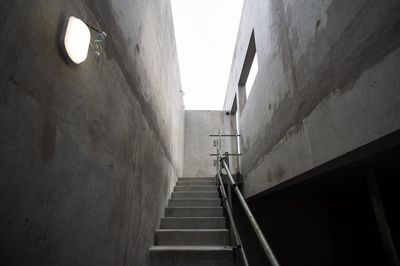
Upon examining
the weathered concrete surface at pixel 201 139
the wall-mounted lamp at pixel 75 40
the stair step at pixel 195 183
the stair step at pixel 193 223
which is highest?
the weathered concrete surface at pixel 201 139

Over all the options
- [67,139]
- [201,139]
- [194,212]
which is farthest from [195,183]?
[67,139]

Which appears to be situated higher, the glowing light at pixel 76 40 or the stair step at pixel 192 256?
the glowing light at pixel 76 40

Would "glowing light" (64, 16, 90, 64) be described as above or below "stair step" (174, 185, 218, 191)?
above

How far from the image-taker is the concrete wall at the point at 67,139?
0.58 meters

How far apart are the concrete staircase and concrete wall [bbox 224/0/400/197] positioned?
2.60 feet

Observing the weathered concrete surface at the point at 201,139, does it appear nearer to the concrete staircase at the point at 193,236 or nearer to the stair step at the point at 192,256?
the concrete staircase at the point at 193,236

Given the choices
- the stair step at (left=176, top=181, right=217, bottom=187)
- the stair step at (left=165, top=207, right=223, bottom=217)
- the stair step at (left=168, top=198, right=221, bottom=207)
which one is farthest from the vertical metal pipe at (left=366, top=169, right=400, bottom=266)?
the stair step at (left=176, top=181, right=217, bottom=187)

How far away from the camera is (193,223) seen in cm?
269

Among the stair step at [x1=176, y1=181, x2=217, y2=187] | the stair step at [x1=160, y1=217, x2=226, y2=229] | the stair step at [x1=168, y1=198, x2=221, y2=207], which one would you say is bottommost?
the stair step at [x1=160, y1=217, x2=226, y2=229]

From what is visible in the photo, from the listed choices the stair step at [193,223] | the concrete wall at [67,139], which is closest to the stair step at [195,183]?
the stair step at [193,223]

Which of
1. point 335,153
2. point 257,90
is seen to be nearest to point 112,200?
point 335,153

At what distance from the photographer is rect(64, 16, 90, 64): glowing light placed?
78 cm

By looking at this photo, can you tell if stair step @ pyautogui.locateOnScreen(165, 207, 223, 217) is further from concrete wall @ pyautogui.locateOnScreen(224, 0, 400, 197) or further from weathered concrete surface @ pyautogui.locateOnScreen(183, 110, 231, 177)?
weathered concrete surface @ pyautogui.locateOnScreen(183, 110, 231, 177)

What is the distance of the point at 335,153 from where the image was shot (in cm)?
118
